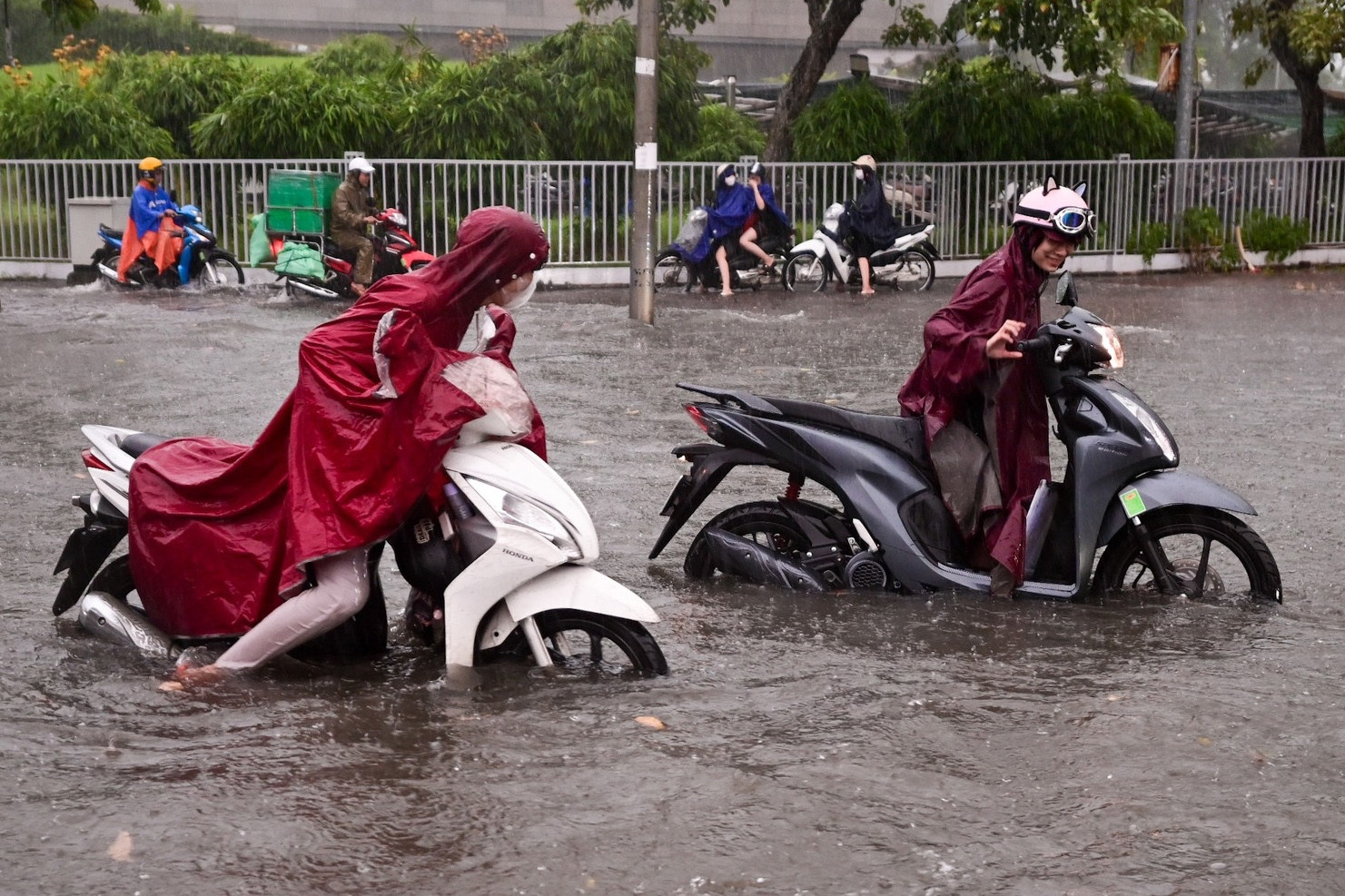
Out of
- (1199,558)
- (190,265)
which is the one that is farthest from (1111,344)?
(190,265)

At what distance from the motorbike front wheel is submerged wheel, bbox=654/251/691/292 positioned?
117 centimetres

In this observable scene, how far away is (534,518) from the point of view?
4.92 m

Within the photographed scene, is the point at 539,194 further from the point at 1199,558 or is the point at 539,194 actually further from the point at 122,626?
the point at 122,626

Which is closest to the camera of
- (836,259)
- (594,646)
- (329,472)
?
(329,472)

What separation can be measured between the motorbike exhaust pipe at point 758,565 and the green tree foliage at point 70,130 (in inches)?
744

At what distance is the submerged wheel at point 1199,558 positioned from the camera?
596 centimetres

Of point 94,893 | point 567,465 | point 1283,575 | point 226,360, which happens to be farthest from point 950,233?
point 94,893

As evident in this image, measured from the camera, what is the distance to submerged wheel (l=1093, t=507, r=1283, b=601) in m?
5.96

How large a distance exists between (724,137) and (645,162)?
1382 cm

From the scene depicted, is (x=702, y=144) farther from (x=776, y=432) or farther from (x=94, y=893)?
(x=94, y=893)

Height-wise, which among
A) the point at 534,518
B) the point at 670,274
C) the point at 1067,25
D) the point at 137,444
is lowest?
the point at 670,274

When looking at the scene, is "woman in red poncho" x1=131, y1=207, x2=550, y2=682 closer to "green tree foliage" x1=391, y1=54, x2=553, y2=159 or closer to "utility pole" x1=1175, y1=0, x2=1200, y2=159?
"green tree foliage" x1=391, y1=54, x2=553, y2=159

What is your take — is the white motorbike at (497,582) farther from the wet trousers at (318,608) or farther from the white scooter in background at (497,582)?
the wet trousers at (318,608)

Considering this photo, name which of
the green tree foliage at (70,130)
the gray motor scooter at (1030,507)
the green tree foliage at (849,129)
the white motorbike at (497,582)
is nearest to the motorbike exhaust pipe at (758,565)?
the gray motor scooter at (1030,507)
